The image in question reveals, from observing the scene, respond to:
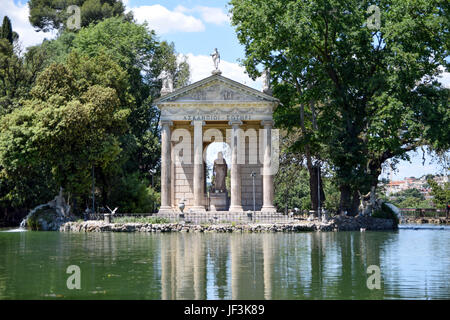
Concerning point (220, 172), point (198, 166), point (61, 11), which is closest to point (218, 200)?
point (220, 172)

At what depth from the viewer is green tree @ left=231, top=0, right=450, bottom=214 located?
45875 millimetres

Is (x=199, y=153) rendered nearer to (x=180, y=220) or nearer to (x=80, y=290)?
(x=180, y=220)

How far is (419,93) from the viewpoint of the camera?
160 feet

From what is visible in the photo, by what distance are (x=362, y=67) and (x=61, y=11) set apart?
5400 centimetres

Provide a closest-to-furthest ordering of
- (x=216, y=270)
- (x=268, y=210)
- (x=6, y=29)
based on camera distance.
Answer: (x=216, y=270)
(x=268, y=210)
(x=6, y=29)

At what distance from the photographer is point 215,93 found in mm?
52438

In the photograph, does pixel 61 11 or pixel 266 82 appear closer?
pixel 266 82

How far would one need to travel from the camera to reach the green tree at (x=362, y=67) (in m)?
45.9

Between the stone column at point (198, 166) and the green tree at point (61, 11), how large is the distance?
118ft

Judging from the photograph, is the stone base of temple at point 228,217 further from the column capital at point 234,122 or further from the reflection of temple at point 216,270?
the reflection of temple at point 216,270

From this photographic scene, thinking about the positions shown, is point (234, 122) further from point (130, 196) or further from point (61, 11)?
point (61, 11)
